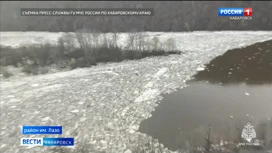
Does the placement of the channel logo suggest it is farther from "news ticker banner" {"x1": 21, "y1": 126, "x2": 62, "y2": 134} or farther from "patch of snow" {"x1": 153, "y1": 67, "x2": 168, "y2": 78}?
"news ticker banner" {"x1": 21, "y1": 126, "x2": 62, "y2": 134}

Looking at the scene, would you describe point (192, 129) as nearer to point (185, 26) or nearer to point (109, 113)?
point (109, 113)

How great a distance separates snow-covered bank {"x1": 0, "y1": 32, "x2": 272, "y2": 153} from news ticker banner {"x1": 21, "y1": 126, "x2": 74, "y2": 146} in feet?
0.49

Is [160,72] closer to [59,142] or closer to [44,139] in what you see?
[59,142]

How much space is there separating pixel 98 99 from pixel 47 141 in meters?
2.15

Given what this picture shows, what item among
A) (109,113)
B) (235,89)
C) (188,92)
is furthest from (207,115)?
(109,113)

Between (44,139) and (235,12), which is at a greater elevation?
(235,12)

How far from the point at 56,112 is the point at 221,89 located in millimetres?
→ 5096

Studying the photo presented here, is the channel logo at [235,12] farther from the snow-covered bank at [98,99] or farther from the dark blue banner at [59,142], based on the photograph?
the dark blue banner at [59,142]

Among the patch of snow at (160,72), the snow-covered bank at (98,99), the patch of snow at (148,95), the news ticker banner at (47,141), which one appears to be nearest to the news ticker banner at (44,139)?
the news ticker banner at (47,141)

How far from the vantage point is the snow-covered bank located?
16.9 feet

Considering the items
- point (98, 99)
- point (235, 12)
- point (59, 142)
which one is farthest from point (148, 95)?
point (235, 12)

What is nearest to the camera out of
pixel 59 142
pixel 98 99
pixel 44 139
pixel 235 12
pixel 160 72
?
pixel 59 142

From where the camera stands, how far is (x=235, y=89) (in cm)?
714

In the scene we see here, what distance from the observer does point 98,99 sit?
6969 millimetres
